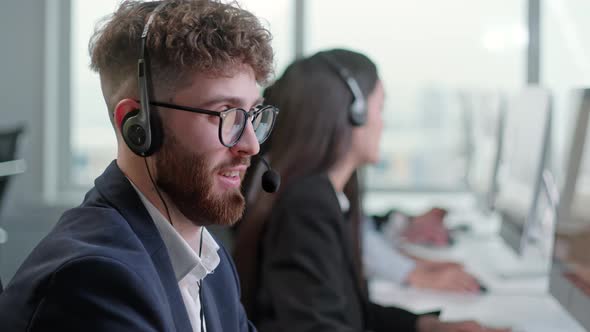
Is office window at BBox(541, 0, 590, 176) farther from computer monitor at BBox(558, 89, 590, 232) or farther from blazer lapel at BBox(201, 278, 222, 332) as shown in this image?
blazer lapel at BBox(201, 278, 222, 332)

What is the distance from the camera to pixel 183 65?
78 cm

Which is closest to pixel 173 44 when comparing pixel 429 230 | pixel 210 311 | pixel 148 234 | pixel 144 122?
pixel 144 122

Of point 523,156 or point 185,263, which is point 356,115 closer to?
point 523,156

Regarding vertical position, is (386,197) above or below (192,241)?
below

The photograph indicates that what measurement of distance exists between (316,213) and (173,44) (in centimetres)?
70

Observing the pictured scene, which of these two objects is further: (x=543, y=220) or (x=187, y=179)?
(x=543, y=220)

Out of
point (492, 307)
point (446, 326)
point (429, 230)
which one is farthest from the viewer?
point (429, 230)

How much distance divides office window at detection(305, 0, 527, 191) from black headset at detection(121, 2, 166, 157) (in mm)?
3190

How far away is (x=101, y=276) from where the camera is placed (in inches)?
26.7

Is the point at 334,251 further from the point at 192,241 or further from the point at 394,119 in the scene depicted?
the point at 394,119

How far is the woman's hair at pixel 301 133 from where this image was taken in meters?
1.46

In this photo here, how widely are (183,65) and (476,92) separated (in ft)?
7.43

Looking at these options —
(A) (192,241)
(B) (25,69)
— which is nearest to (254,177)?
(A) (192,241)

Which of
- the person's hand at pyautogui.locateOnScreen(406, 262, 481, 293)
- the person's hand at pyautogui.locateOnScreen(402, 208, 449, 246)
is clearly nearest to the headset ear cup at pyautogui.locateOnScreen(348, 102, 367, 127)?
the person's hand at pyautogui.locateOnScreen(406, 262, 481, 293)
